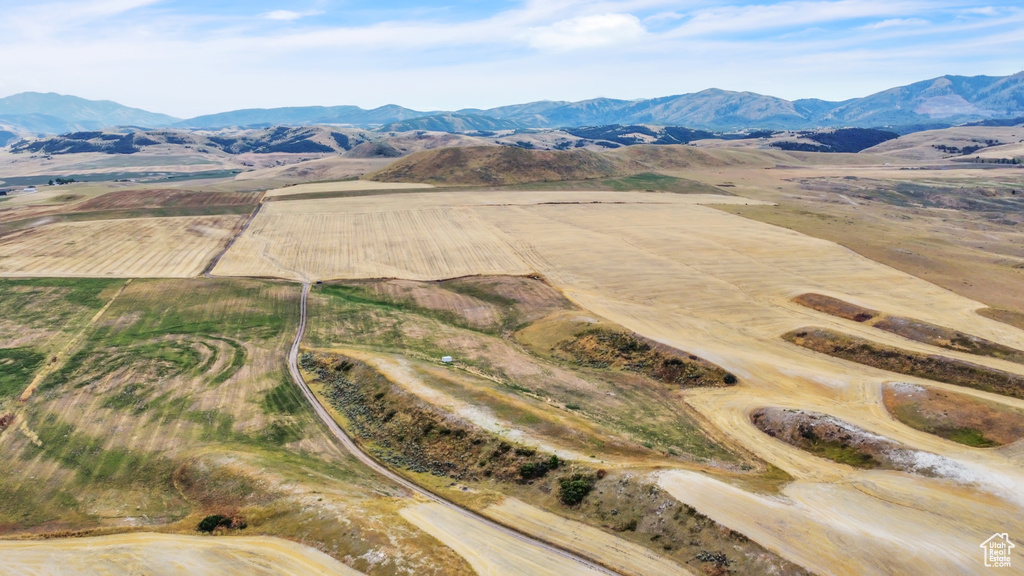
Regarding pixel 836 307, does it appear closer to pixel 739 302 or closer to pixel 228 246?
pixel 739 302

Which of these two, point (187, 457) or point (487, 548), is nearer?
point (487, 548)

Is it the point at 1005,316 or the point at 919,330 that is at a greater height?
the point at 1005,316

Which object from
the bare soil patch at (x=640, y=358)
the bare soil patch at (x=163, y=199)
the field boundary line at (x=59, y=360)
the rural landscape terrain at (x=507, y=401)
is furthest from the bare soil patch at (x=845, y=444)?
the bare soil patch at (x=163, y=199)

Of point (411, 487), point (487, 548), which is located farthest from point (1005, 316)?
point (411, 487)

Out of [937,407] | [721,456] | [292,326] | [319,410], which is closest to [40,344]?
[292,326]

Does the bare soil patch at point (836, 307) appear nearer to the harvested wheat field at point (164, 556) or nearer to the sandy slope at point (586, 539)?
the sandy slope at point (586, 539)

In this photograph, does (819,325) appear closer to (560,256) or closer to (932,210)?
(560,256)
